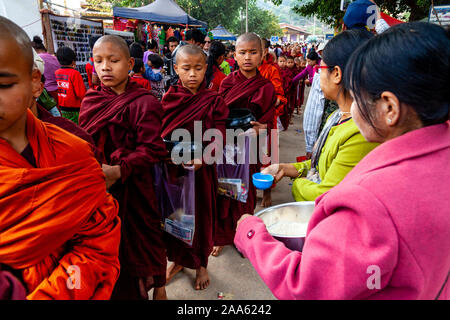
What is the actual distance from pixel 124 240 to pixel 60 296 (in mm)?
1147

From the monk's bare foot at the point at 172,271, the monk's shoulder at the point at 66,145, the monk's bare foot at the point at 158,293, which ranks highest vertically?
the monk's shoulder at the point at 66,145

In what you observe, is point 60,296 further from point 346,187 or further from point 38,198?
point 346,187

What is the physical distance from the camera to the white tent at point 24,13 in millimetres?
6216

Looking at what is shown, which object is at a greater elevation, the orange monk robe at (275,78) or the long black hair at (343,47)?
the long black hair at (343,47)

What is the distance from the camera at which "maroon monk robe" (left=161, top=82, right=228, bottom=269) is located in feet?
7.98

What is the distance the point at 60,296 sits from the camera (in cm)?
100

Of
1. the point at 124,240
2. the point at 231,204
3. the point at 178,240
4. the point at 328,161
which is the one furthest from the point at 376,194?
the point at 231,204

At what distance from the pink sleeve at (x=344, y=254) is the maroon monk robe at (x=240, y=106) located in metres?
2.08

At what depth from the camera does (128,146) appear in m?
2.01

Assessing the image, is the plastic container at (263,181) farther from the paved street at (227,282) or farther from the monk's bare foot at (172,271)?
the monk's bare foot at (172,271)

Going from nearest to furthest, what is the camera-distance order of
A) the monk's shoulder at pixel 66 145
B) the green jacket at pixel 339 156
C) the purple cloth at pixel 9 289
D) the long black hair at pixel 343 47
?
1. the purple cloth at pixel 9 289
2. the monk's shoulder at pixel 66 145
3. the green jacket at pixel 339 156
4. the long black hair at pixel 343 47

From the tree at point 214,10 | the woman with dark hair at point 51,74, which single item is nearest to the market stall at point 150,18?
the woman with dark hair at point 51,74

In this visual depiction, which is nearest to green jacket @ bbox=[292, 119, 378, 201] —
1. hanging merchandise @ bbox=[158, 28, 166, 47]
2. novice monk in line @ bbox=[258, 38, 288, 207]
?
novice monk in line @ bbox=[258, 38, 288, 207]

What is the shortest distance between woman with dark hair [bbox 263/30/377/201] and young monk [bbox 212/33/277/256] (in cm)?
140
